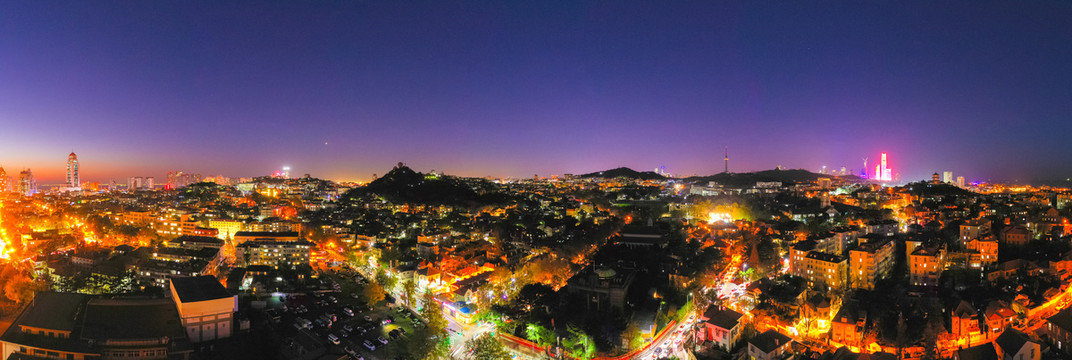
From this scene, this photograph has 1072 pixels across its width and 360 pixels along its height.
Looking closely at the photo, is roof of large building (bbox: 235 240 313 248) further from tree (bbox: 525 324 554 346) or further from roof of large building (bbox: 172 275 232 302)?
tree (bbox: 525 324 554 346)

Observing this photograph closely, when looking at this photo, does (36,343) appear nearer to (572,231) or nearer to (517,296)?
(517,296)

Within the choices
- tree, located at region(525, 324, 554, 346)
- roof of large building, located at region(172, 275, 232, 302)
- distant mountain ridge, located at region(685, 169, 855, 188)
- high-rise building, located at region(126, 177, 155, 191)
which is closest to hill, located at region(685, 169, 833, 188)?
distant mountain ridge, located at region(685, 169, 855, 188)

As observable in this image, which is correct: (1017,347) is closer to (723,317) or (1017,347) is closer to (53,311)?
(723,317)

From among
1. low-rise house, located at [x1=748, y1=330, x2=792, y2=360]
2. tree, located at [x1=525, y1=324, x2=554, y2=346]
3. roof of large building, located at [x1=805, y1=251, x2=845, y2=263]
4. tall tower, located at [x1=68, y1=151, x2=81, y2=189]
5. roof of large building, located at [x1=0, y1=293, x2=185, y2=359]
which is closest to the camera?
roof of large building, located at [x1=0, y1=293, x2=185, y2=359]

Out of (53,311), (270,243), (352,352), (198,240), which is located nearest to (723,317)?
(352,352)

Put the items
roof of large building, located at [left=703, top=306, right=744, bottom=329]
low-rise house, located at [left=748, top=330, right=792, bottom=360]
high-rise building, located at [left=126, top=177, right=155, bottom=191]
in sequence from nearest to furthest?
low-rise house, located at [left=748, top=330, right=792, bottom=360], roof of large building, located at [left=703, top=306, right=744, bottom=329], high-rise building, located at [left=126, top=177, right=155, bottom=191]

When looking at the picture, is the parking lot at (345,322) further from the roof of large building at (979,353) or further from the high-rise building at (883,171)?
the high-rise building at (883,171)
